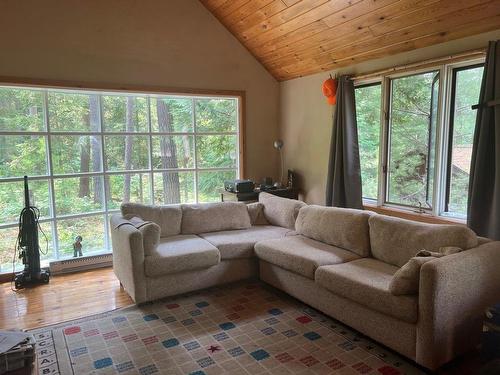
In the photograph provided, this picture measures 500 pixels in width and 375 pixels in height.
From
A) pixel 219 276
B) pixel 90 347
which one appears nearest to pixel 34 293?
pixel 90 347

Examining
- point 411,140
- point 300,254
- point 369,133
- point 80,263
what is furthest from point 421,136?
point 80,263

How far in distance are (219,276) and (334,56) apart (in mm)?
2649

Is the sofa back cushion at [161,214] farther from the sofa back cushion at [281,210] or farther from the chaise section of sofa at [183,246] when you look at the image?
the sofa back cushion at [281,210]

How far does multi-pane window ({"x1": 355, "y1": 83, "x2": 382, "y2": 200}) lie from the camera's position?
4.10 metres

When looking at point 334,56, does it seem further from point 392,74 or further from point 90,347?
point 90,347

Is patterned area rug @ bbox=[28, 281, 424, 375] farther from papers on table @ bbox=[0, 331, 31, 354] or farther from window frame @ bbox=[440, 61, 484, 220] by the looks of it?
window frame @ bbox=[440, 61, 484, 220]

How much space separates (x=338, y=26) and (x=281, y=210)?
1.92 meters

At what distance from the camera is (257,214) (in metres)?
4.26

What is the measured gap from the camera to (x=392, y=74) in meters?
3.76

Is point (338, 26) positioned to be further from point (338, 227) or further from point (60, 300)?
point (60, 300)

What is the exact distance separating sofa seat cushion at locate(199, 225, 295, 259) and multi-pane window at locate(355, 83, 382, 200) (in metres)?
1.12

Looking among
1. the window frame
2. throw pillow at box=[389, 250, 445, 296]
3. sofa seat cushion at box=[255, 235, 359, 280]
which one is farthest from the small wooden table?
throw pillow at box=[389, 250, 445, 296]

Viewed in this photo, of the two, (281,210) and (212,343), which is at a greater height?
(281,210)

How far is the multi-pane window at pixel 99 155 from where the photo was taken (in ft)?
12.9
